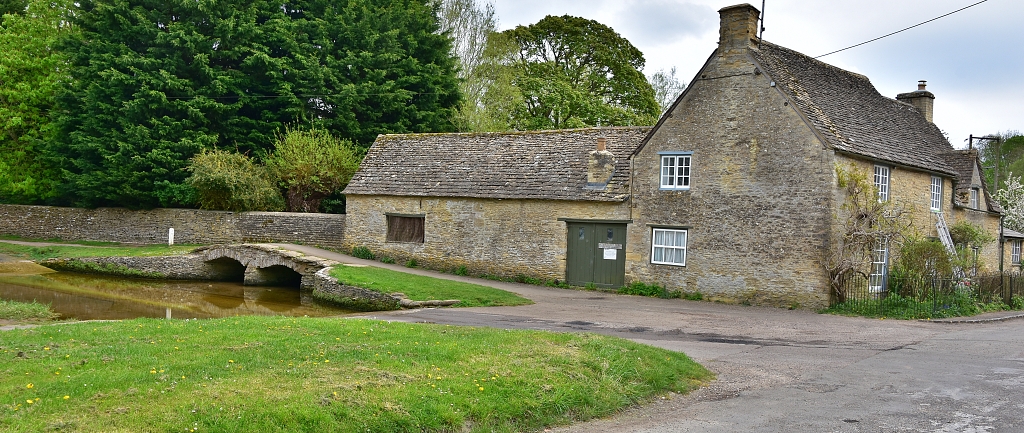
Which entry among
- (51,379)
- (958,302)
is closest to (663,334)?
(958,302)

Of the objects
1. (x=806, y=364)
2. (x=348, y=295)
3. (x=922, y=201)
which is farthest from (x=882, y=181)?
(x=348, y=295)

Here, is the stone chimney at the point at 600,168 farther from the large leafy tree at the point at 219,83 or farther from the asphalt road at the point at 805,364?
the large leafy tree at the point at 219,83

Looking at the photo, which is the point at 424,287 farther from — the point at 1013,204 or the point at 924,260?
the point at 1013,204

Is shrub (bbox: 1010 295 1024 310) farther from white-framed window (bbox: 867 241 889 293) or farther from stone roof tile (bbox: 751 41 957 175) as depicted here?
stone roof tile (bbox: 751 41 957 175)

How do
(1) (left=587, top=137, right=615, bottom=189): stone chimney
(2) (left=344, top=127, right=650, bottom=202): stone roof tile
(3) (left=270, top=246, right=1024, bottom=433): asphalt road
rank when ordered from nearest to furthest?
(3) (left=270, top=246, right=1024, bottom=433): asphalt road, (1) (left=587, top=137, right=615, bottom=189): stone chimney, (2) (left=344, top=127, right=650, bottom=202): stone roof tile

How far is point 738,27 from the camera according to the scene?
75.5ft

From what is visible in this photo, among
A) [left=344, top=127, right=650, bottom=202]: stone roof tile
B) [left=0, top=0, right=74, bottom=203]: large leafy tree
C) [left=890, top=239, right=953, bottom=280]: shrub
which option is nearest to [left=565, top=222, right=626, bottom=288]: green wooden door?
[left=344, top=127, right=650, bottom=202]: stone roof tile

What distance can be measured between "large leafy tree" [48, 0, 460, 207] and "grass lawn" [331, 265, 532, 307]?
1644cm

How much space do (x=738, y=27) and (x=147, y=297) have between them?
20.5 m

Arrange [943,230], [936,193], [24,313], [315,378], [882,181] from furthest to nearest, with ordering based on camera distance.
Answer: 1. [936,193]
2. [943,230]
3. [882,181]
4. [24,313]
5. [315,378]

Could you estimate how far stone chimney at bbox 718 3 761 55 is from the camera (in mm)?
22891

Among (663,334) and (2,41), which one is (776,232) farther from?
(2,41)

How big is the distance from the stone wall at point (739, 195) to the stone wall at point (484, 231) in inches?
71.0

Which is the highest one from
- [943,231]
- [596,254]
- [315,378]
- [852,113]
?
[852,113]
